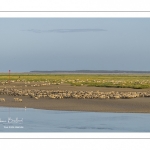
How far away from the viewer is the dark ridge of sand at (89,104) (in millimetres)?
22922

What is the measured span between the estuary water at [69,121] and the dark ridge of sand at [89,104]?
104cm

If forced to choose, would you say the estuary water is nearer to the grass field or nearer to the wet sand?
the wet sand

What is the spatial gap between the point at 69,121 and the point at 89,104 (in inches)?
218

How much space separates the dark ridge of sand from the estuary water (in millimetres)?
1041

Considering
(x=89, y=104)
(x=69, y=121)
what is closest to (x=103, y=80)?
(x=89, y=104)

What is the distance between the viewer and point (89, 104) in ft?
80.8

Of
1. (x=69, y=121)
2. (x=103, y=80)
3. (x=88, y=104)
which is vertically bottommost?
(x=69, y=121)

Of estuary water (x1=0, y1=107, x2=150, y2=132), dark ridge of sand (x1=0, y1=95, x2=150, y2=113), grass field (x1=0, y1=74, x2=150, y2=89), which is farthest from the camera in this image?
grass field (x1=0, y1=74, x2=150, y2=89)

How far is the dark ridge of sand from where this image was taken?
75.2 feet

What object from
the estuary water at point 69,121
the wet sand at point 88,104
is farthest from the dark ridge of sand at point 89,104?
the estuary water at point 69,121

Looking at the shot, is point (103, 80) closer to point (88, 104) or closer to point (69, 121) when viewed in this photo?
point (88, 104)

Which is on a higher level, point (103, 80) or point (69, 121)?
point (103, 80)

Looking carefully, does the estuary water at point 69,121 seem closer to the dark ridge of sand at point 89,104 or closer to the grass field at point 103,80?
the dark ridge of sand at point 89,104

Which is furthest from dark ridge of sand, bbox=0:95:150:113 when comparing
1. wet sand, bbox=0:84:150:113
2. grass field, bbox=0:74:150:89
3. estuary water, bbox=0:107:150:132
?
grass field, bbox=0:74:150:89
